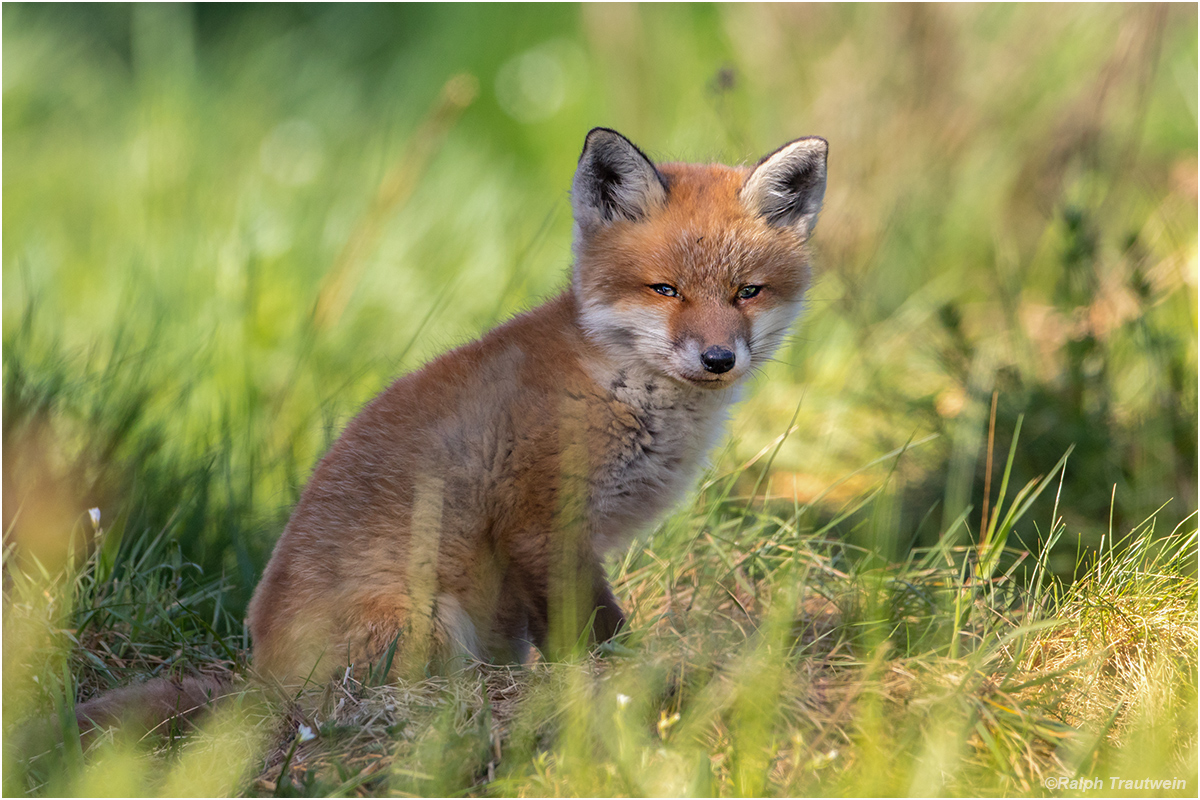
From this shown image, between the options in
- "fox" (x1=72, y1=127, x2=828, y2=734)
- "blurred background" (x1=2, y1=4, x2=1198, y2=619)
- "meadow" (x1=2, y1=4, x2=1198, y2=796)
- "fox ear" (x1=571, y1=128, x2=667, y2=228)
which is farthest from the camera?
"blurred background" (x1=2, y1=4, x2=1198, y2=619)

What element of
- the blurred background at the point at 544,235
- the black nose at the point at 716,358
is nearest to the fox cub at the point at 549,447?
the black nose at the point at 716,358

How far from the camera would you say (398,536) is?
10.1ft

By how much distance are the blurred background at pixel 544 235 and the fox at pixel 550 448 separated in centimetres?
59

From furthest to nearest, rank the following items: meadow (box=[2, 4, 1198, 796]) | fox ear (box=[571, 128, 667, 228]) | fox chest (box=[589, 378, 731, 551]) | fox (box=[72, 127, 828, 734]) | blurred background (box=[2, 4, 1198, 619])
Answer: blurred background (box=[2, 4, 1198, 619]) < fox ear (box=[571, 128, 667, 228]) < fox chest (box=[589, 378, 731, 551]) < fox (box=[72, 127, 828, 734]) < meadow (box=[2, 4, 1198, 796])

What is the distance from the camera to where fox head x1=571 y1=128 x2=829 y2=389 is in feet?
10.6

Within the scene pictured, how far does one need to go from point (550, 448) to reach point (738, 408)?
2.74 metres

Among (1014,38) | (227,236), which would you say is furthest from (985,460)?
(227,236)

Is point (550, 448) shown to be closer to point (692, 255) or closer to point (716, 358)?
point (716, 358)

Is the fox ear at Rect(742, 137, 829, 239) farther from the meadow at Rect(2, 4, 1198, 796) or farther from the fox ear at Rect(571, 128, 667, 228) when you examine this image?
the meadow at Rect(2, 4, 1198, 796)

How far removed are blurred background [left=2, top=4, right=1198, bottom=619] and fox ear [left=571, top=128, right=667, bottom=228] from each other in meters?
0.69

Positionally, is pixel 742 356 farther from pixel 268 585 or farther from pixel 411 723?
pixel 268 585

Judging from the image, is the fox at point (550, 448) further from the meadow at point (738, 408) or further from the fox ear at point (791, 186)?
the meadow at point (738, 408)

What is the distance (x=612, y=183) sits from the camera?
347cm

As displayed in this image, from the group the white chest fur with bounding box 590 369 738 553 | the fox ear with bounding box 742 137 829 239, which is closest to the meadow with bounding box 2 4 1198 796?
the white chest fur with bounding box 590 369 738 553
